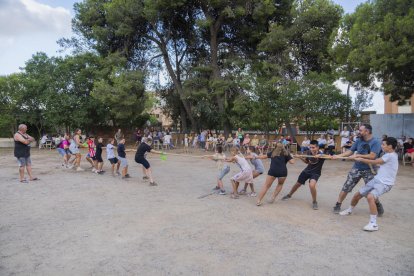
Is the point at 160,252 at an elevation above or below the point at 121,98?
below

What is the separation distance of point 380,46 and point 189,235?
12.4 m

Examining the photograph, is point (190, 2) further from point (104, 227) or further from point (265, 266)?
point (265, 266)

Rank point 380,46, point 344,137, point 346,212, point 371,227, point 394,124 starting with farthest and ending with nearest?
point 394,124 < point 344,137 < point 380,46 < point 346,212 < point 371,227

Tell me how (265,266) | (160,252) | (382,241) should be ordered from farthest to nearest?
1. (382,241)
2. (160,252)
3. (265,266)

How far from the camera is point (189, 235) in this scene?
565cm

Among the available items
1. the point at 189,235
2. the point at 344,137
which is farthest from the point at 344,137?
the point at 189,235

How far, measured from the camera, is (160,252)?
16.2 ft

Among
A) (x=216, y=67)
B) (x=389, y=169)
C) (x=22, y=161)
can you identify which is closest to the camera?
(x=389, y=169)

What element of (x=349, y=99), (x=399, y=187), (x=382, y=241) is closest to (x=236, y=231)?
(x=382, y=241)

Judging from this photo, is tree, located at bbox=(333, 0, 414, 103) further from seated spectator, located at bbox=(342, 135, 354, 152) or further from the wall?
seated spectator, located at bbox=(342, 135, 354, 152)

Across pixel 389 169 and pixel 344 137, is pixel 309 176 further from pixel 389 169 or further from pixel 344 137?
pixel 344 137

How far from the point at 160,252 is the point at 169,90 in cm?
2538

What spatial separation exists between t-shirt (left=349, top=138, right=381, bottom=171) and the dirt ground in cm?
96

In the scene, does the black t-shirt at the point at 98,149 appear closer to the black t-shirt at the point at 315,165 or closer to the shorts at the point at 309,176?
the shorts at the point at 309,176
